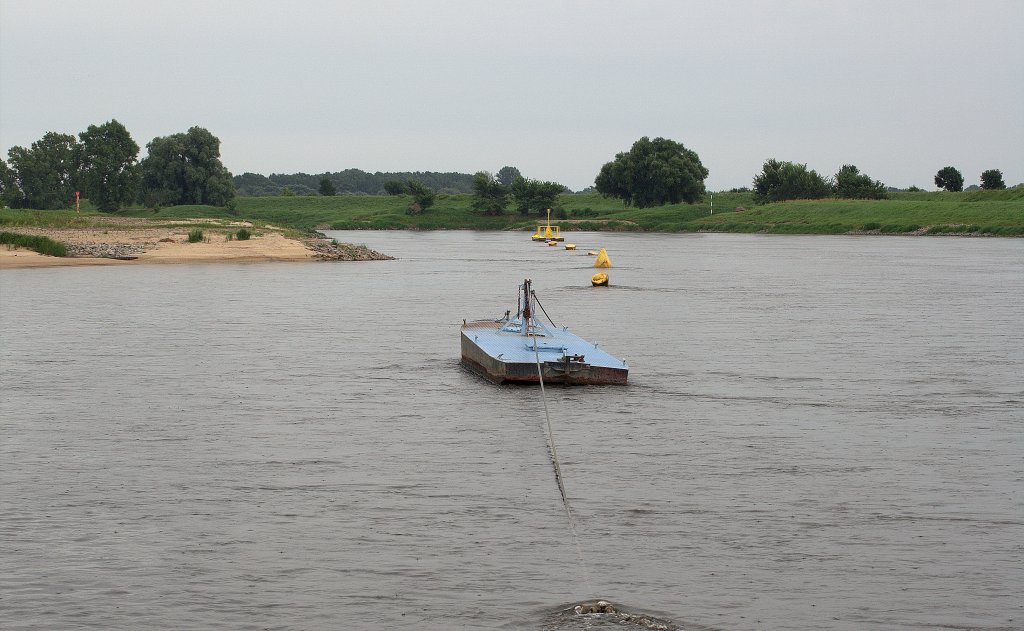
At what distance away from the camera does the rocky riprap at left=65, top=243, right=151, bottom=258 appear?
66062 mm

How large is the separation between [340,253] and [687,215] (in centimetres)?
8026

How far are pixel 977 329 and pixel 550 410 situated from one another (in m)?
18.3

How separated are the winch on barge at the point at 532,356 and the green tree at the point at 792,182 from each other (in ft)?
394

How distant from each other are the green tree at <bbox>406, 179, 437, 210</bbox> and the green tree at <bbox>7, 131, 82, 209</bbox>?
43759mm

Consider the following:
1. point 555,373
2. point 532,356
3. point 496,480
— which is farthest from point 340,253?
point 496,480

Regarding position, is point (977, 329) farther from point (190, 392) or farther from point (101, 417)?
point (101, 417)

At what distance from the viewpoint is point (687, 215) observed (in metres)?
147

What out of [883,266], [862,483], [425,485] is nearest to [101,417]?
[425,485]

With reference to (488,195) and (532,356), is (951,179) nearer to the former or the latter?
(488,195)

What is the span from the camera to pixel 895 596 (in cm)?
1123

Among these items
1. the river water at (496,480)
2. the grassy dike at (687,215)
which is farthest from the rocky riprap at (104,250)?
the river water at (496,480)

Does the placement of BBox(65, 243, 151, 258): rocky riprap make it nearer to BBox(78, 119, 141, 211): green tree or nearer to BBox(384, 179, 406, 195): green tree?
BBox(78, 119, 141, 211): green tree

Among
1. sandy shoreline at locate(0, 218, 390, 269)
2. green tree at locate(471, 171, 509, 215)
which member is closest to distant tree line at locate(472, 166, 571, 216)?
green tree at locate(471, 171, 509, 215)

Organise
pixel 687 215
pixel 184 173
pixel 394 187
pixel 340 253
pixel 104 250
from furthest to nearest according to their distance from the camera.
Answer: pixel 394 187, pixel 687 215, pixel 184 173, pixel 340 253, pixel 104 250
